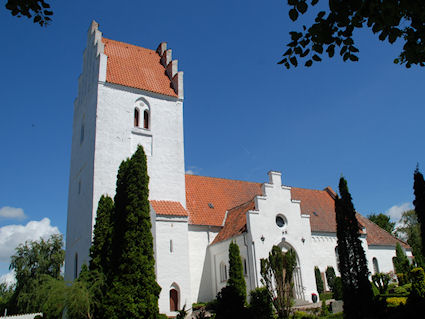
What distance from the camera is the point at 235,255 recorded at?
2044cm

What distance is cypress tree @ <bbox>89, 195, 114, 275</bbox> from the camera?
56.7ft

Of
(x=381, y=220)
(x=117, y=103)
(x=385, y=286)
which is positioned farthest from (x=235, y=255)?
(x=381, y=220)

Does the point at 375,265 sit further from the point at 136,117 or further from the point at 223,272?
the point at 136,117

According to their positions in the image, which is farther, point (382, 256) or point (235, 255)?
point (382, 256)

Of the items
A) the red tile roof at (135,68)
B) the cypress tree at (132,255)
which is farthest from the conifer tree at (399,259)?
the cypress tree at (132,255)

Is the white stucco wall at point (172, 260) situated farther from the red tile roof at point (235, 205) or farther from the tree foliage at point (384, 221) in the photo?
the tree foliage at point (384, 221)

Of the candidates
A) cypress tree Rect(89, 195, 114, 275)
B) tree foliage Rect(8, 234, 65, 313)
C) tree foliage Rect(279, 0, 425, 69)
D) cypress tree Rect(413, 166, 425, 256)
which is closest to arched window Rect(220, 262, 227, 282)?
cypress tree Rect(89, 195, 114, 275)

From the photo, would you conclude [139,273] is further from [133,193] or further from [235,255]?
[235,255]

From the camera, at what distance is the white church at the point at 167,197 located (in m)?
21.1

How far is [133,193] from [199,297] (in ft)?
33.1

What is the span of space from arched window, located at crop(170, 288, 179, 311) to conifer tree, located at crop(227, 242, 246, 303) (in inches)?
117

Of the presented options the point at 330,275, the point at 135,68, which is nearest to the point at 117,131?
the point at 135,68

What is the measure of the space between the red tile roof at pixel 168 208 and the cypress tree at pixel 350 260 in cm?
869

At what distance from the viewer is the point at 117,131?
2319 centimetres
